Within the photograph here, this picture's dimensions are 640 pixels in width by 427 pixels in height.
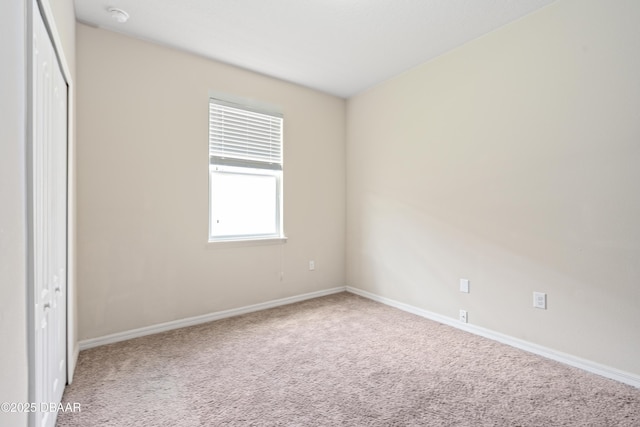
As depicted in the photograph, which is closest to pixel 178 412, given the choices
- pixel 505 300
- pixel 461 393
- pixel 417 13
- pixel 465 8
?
pixel 461 393

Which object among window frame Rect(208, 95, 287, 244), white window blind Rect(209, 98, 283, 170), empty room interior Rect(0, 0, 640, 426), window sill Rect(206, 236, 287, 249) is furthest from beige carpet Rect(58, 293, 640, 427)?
white window blind Rect(209, 98, 283, 170)

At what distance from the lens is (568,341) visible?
240 centimetres

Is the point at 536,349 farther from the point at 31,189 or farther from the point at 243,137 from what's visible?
the point at 243,137

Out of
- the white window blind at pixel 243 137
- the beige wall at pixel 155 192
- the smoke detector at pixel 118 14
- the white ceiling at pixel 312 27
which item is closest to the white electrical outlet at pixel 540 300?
the white ceiling at pixel 312 27

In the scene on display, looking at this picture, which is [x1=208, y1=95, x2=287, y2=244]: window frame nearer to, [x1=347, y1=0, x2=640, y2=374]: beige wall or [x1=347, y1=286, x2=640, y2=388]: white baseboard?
[x1=347, y1=0, x2=640, y2=374]: beige wall

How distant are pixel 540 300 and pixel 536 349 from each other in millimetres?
404

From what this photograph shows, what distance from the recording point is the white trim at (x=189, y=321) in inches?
107

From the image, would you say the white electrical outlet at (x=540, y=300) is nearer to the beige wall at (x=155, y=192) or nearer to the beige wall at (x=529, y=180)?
the beige wall at (x=529, y=180)

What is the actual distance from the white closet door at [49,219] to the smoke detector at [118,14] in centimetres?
87

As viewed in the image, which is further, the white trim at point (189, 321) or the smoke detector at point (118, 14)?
the white trim at point (189, 321)

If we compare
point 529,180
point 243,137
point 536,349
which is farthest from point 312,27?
point 536,349

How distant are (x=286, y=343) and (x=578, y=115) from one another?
2.93 metres

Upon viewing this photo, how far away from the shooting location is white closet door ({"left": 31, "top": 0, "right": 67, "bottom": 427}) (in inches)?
49.7

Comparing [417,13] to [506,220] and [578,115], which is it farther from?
[506,220]
